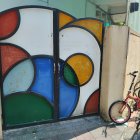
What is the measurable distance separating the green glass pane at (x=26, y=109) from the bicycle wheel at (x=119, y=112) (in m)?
1.53

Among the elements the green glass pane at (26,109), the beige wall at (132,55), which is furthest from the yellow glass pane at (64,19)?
the beige wall at (132,55)

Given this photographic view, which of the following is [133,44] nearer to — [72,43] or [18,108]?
[72,43]

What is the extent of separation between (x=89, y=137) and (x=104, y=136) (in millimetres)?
346

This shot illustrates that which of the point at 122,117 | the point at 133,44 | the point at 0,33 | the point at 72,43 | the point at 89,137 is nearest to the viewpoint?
the point at 0,33

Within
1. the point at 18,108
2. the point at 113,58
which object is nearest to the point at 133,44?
the point at 113,58

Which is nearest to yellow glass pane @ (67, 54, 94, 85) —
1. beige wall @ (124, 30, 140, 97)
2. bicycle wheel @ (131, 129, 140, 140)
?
beige wall @ (124, 30, 140, 97)

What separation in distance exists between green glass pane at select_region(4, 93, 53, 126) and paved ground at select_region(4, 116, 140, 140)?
0.69 feet

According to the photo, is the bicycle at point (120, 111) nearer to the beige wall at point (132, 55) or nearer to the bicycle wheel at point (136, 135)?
the bicycle wheel at point (136, 135)

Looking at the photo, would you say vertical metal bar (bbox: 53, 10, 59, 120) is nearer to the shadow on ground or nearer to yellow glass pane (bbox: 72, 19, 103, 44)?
the shadow on ground

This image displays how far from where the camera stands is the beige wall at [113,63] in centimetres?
468

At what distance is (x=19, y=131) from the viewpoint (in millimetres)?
4535

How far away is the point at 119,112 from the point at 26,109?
234 centimetres

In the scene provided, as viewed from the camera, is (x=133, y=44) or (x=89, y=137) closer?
(x=89, y=137)

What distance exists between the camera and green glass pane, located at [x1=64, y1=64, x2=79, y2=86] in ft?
15.8
